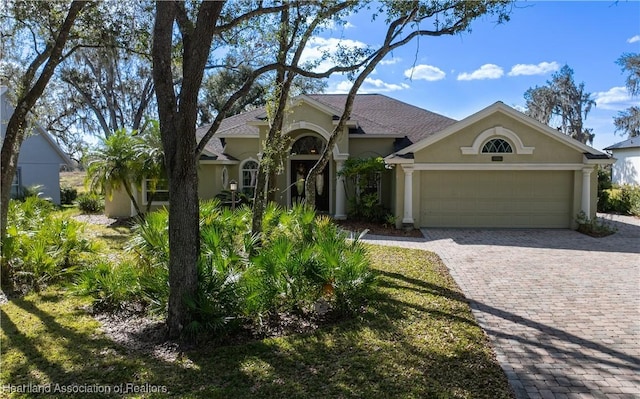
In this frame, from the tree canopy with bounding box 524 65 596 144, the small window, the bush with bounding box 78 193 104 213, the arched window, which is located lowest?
the bush with bounding box 78 193 104 213

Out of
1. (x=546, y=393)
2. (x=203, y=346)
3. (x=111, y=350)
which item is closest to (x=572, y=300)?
(x=546, y=393)

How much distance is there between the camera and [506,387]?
4203mm

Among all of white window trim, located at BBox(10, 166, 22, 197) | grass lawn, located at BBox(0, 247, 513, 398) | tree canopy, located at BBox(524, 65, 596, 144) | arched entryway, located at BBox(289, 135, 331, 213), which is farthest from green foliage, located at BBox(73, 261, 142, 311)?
tree canopy, located at BBox(524, 65, 596, 144)

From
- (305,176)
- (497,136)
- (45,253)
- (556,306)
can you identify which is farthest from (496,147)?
(45,253)

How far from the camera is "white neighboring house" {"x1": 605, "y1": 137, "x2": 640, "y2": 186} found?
29719 mm

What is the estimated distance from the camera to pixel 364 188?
1667 centimetres

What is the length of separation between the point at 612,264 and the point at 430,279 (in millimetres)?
4931

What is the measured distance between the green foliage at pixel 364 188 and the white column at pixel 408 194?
1054 millimetres

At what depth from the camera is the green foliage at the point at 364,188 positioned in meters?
15.9

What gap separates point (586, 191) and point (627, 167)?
21318mm

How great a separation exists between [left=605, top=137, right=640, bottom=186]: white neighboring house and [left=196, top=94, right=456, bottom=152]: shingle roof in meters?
19.0

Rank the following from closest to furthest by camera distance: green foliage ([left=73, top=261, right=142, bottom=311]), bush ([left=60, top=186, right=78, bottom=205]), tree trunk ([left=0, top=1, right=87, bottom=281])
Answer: green foliage ([left=73, top=261, right=142, bottom=311]) → tree trunk ([left=0, top=1, right=87, bottom=281]) → bush ([left=60, top=186, right=78, bottom=205])

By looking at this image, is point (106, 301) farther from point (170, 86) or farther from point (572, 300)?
point (572, 300)

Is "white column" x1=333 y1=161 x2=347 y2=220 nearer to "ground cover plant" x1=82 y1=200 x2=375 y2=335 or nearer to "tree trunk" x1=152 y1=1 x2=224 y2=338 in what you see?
"ground cover plant" x1=82 y1=200 x2=375 y2=335
